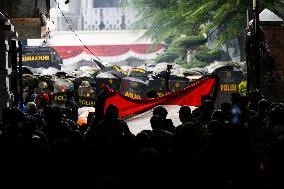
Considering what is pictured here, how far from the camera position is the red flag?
Result: 33.6 feet

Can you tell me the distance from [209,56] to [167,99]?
72.0 ft

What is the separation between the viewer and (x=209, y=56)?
104 feet

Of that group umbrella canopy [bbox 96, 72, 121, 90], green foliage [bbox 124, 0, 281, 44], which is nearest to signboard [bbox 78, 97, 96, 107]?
umbrella canopy [bbox 96, 72, 121, 90]

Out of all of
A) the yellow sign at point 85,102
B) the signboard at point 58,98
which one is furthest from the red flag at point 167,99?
the signboard at point 58,98

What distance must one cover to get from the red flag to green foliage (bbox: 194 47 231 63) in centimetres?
2054

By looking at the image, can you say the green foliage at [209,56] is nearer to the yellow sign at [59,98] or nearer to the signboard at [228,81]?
the signboard at [228,81]

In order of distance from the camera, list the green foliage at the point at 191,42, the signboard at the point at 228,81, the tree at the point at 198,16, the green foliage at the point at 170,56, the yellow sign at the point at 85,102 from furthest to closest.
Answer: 1. the green foliage at the point at 170,56
2. the green foliage at the point at 191,42
3. the signboard at the point at 228,81
4. the tree at the point at 198,16
5. the yellow sign at the point at 85,102

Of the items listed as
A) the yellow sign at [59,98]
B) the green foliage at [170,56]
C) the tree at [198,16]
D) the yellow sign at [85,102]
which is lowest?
the yellow sign at [85,102]

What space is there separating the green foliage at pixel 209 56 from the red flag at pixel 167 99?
20.5m

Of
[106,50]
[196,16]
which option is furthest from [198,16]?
[106,50]

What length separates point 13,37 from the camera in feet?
42.0

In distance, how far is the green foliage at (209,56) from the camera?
31286mm

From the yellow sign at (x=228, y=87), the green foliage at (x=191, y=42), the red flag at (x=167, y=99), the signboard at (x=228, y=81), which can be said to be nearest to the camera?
the red flag at (x=167, y=99)

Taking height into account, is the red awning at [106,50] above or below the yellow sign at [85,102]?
above
